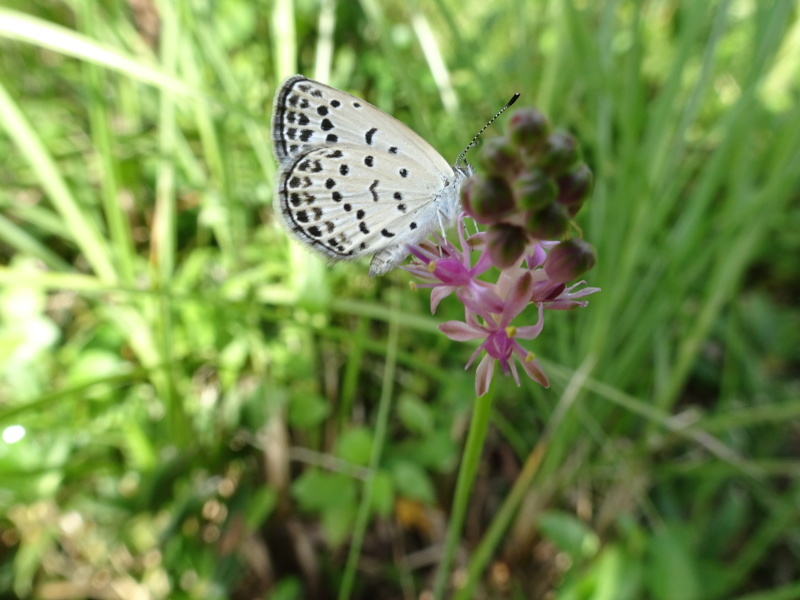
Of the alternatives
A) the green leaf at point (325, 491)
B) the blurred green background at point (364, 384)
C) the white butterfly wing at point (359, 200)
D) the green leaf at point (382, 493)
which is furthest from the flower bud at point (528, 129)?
the green leaf at point (325, 491)

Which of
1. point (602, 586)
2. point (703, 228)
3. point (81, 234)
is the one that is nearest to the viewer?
point (602, 586)

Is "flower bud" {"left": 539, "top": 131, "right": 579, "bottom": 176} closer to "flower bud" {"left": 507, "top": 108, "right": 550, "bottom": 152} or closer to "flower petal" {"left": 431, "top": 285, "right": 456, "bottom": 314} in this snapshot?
"flower bud" {"left": 507, "top": 108, "right": 550, "bottom": 152}

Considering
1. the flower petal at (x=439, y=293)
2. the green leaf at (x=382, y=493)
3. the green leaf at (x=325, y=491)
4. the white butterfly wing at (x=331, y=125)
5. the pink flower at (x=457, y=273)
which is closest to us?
the pink flower at (x=457, y=273)

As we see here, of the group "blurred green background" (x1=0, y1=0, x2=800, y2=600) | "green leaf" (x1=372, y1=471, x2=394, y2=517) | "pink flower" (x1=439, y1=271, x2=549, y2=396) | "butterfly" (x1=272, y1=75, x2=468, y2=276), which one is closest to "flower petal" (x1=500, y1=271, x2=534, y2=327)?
"pink flower" (x1=439, y1=271, x2=549, y2=396)

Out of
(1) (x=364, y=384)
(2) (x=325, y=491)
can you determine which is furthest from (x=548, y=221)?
(1) (x=364, y=384)

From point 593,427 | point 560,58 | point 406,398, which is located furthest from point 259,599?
point 560,58

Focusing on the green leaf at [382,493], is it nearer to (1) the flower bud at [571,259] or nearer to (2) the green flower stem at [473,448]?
(2) the green flower stem at [473,448]

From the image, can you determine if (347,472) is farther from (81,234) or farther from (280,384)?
(81,234)
